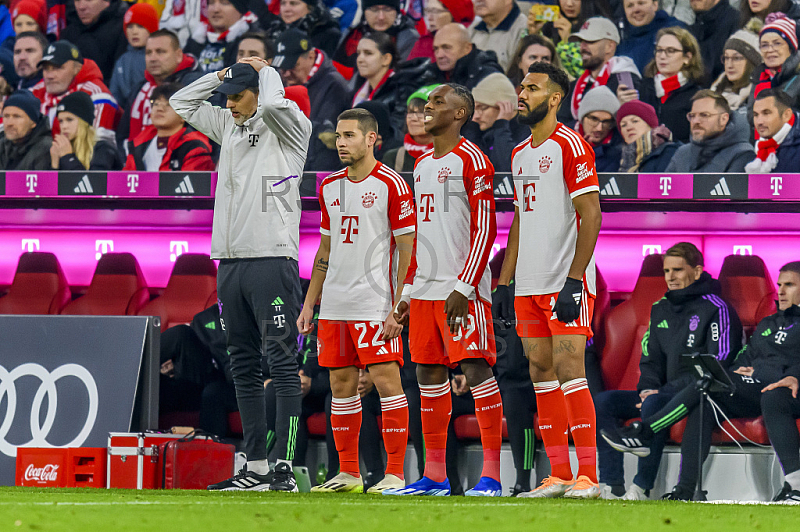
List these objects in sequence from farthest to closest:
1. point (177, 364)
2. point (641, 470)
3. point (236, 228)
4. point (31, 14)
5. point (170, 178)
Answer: point (31, 14) < point (170, 178) < point (177, 364) < point (641, 470) < point (236, 228)

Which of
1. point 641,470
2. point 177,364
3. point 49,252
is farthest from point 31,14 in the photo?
point 641,470

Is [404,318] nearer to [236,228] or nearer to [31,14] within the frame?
[236,228]

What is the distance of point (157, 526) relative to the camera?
7.47 ft

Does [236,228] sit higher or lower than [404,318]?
higher

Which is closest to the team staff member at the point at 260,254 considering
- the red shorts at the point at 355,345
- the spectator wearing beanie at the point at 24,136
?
the red shorts at the point at 355,345

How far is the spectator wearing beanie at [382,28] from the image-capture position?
773cm

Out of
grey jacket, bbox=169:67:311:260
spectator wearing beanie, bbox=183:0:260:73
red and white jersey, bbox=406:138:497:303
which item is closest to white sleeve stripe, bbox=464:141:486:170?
red and white jersey, bbox=406:138:497:303

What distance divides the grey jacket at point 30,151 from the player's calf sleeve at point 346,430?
457cm

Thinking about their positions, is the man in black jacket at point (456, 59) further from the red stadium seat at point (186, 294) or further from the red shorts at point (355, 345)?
the red shorts at point (355, 345)

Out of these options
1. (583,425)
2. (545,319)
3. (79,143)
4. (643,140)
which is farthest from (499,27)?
(583,425)

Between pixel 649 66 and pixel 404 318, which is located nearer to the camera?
pixel 404 318

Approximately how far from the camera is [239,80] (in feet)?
13.7

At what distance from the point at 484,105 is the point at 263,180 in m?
3.31

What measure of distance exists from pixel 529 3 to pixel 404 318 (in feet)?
14.3
